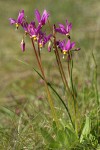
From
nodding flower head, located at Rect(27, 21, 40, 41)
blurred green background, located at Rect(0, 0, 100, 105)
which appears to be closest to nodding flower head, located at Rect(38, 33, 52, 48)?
nodding flower head, located at Rect(27, 21, 40, 41)

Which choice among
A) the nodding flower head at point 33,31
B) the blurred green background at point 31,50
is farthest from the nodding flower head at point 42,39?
the blurred green background at point 31,50

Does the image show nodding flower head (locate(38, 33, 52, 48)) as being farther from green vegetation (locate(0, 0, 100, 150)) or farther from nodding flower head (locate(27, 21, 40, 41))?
green vegetation (locate(0, 0, 100, 150))

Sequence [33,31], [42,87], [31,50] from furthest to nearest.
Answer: [31,50] < [42,87] < [33,31]

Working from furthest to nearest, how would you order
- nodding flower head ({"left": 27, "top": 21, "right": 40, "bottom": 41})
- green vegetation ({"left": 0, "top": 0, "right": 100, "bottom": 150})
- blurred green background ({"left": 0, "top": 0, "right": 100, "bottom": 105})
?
blurred green background ({"left": 0, "top": 0, "right": 100, "bottom": 105})
green vegetation ({"left": 0, "top": 0, "right": 100, "bottom": 150})
nodding flower head ({"left": 27, "top": 21, "right": 40, "bottom": 41})

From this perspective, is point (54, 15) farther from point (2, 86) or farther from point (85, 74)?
point (85, 74)

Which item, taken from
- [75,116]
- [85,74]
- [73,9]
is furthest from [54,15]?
[75,116]

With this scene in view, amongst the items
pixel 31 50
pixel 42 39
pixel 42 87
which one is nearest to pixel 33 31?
pixel 42 39

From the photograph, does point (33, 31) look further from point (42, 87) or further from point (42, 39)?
point (42, 87)

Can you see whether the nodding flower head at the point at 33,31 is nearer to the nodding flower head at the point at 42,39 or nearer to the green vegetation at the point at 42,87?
the nodding flower head at the point at 42,39

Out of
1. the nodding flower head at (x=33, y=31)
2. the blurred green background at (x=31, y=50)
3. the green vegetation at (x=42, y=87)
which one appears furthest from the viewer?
the blurred green background at (x=31, y=50)
